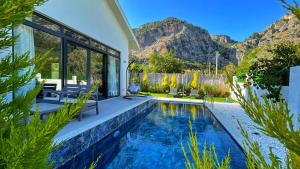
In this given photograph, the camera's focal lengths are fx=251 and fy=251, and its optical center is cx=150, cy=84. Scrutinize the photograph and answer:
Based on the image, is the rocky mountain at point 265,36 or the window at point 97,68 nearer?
the window at point 97,68

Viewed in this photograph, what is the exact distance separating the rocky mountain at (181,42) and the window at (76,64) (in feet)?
151

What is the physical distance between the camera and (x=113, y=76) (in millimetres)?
14336

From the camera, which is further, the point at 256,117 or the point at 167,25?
the point at 167,25

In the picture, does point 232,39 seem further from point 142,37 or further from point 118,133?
point 118,133

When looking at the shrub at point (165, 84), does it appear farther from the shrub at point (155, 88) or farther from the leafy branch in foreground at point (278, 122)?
the leafy branch in foreground at point (278, 122)

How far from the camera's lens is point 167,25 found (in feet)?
214

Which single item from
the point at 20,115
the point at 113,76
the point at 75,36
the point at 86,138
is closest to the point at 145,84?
the point at 113,76

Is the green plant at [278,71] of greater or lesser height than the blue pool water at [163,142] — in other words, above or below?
above

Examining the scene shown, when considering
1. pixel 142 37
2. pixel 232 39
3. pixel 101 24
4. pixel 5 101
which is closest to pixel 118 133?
pixel 101 24

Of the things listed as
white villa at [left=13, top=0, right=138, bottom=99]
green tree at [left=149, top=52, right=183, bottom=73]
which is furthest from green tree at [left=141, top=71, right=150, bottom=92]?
green tree at [left=149, top=52, right=183, bottom=73]

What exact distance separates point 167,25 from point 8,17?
66174 millimetres

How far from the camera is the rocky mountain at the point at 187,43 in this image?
5741 cm

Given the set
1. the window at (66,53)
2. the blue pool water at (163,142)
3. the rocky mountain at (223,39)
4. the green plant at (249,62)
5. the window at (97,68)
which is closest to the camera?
the blue pool water at (163,142)

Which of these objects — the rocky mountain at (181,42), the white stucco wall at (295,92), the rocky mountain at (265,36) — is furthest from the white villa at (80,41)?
the rocky mountain at (181,42)
